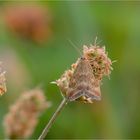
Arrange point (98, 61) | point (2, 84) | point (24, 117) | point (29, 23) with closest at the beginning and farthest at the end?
1. point (2, 84)
2. point (98, 61)
3. point (24, 117)
4. point (29, 23)

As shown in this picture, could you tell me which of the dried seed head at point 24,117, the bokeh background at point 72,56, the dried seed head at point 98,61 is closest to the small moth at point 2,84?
the dried seed head at point 98,61


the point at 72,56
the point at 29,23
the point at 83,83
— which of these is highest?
the point at 83,83

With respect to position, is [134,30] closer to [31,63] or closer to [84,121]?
[31,63]

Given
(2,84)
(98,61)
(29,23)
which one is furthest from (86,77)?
(29,23)

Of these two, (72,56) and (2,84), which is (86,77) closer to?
(2,84)

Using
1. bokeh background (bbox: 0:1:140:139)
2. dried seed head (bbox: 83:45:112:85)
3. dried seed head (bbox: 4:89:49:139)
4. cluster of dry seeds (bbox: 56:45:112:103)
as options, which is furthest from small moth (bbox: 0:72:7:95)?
bokeh background (bbox: 0:1:140:139)

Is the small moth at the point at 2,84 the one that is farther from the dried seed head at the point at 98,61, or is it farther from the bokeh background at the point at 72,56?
the bokeh background at the point at 72,56
